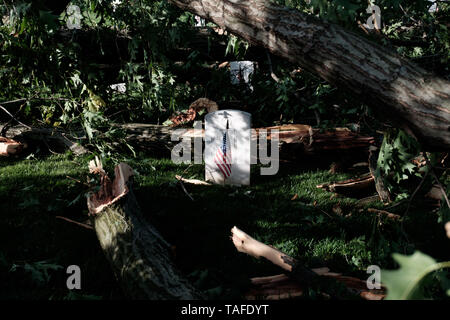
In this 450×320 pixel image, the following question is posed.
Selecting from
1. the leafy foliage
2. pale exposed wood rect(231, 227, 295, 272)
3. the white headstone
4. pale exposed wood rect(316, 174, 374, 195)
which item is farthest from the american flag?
the leafy foliage

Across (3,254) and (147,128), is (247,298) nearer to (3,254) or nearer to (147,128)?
(3,254)

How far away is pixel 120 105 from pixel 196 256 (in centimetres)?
472

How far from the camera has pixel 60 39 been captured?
6.14 metres

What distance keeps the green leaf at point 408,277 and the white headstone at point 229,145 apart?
12.6 ft

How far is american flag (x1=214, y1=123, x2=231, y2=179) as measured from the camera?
502 cm

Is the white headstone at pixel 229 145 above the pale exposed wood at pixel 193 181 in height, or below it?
above

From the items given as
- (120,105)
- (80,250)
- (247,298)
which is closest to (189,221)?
(80,250)

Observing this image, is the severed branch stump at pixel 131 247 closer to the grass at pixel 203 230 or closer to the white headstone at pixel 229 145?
the grass at pixel 203 230

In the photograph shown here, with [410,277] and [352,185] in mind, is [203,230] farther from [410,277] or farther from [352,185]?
[410,277]

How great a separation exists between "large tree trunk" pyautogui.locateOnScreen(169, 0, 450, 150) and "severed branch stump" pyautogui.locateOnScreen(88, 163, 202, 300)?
1.53 meters

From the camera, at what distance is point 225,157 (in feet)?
16.5

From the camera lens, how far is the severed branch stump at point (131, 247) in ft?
7.62

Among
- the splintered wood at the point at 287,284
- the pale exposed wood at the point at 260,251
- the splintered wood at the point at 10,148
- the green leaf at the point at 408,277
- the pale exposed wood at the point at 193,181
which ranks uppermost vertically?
the splintered wood at the point at 10,148

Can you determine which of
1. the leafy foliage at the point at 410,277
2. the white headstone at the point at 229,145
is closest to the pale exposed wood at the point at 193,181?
the white headstone at the point at 229,145
